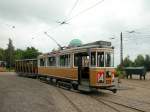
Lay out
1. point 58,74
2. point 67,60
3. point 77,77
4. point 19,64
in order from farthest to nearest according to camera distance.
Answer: point 19,64 < point 58,74 < point 67,60 < point 77,77

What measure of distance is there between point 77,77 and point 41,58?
11779 mm

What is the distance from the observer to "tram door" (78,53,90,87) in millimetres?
19406

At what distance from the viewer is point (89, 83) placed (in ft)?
61.4

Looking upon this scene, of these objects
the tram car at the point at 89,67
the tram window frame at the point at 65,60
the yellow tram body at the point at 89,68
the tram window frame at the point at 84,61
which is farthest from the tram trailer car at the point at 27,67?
the tram window frame at the point at 84,61

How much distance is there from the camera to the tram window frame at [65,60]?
855 inches

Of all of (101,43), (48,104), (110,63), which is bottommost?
(48,104)

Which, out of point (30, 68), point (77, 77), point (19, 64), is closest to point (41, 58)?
point (30, 68)

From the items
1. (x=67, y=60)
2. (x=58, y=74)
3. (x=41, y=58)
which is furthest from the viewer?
(x=41, y=58)

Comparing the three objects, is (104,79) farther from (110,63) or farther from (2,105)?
(2,105)

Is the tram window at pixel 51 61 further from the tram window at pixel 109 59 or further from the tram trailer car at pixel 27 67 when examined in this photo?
the tram trailer car at pixel 27 67

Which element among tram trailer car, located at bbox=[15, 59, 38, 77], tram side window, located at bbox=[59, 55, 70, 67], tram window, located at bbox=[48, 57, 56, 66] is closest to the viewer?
tram side window, located at bbox=[59, 55, 70, 67]

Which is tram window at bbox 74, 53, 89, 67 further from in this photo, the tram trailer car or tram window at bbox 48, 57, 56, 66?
the tram trailer car

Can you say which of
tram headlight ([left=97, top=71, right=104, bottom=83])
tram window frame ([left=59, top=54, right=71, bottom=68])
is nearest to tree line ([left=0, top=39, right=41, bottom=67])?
tram window frame ([left=59, top=54, right=71, bottom=68])

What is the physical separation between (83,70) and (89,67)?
1.11 meters
